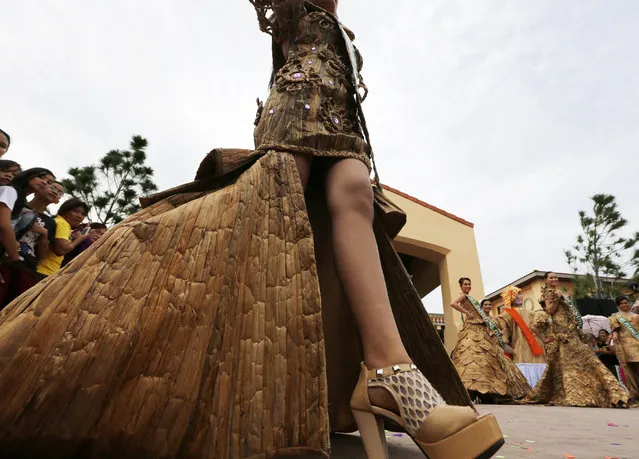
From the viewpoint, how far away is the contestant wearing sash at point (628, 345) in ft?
18.5

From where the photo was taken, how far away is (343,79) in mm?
1282

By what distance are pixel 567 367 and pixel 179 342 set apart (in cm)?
550

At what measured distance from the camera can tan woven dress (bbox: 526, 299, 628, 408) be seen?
4.58m

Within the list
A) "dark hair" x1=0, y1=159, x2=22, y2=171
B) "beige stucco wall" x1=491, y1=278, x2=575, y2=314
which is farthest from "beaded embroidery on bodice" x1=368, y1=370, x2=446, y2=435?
"beige stucco wall" x1=491, y1=278, x2=575, y2=314

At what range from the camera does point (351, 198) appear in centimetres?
108

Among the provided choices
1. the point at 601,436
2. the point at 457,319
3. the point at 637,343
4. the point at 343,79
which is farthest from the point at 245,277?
the point at 457,319

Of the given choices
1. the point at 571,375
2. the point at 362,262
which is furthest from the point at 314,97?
the point at 571,375

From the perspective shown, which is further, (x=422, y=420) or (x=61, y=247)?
(x=61, y=247)

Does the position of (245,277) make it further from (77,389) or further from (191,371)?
(77,389)

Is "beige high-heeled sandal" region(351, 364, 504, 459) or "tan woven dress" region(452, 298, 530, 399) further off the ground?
"tan woven dress" region(452, 298, 530, 399)

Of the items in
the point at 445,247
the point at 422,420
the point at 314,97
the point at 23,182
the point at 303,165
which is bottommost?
the point at 422,420

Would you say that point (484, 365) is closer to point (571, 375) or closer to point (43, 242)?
point (571, 375)

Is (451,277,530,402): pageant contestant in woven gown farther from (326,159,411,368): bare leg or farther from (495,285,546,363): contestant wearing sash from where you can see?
(326,159,411,368): bare leg

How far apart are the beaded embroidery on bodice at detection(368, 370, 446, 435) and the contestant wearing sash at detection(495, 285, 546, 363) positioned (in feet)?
24.0
